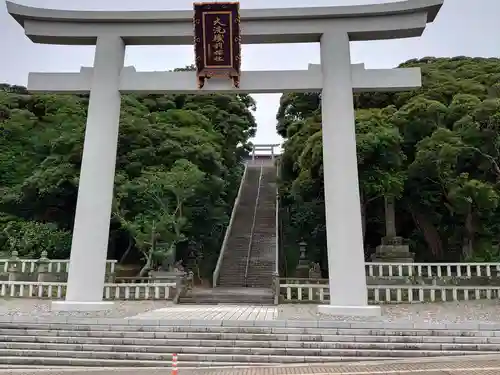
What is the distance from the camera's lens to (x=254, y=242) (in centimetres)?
2098

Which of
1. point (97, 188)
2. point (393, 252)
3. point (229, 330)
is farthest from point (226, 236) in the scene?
point (229, 330)

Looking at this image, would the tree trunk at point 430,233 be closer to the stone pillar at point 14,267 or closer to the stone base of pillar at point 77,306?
the stone base of pillar at point 77,306

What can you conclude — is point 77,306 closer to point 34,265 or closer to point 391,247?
point 34,265

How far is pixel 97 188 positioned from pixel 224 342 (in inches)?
185

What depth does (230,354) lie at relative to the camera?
7074mm

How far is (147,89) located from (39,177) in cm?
907

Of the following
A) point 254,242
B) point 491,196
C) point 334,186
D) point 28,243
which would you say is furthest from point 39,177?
point 491,196

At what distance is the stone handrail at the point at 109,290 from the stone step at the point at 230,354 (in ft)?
19.1

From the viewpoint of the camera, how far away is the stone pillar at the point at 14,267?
13.8 meters

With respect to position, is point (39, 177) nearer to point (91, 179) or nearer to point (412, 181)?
point (91, 179)

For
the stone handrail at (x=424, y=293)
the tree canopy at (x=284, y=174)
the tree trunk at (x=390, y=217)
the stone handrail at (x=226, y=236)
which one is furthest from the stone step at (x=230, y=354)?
the stone handrail at (x=226, y=236)

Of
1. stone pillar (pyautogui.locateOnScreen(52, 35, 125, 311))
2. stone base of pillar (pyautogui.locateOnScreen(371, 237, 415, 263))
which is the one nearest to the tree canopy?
stone base of pillar (pyautogui.locateOnScreen(371, 237, 415, 263))

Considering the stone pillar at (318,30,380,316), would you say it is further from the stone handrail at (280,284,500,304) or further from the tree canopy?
the tree canopy

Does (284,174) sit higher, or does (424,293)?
(284,174)
